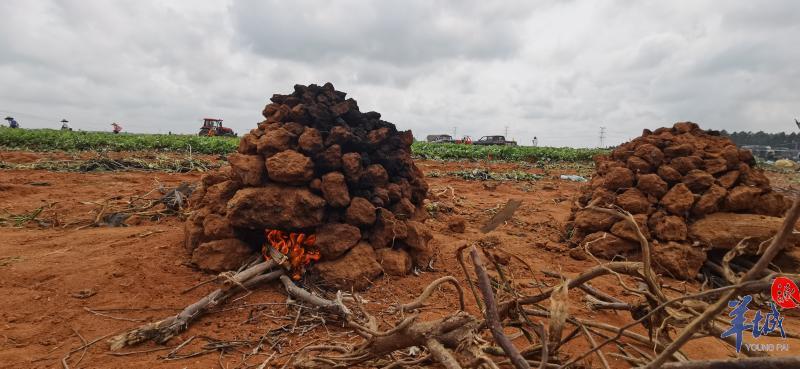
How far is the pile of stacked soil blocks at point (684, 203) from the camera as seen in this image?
4.36m

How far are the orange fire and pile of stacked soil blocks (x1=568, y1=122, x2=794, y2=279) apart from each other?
2828 mm

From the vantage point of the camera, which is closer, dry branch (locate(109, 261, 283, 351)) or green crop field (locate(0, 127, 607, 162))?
dry branch (locate(109, 261, 283, 351))

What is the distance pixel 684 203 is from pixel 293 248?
13.9 ft

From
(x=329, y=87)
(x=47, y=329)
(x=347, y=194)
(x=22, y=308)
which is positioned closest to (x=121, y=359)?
(x=47, y=329)

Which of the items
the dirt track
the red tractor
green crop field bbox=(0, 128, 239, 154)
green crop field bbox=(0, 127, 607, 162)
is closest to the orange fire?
the dirt track

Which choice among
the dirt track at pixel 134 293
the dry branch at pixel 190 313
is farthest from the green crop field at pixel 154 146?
the dry branch at pixel 190 313

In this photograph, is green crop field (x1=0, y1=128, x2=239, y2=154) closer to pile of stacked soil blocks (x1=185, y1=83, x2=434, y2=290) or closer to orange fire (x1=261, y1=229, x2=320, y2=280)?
pile of stacked soil blocks (x1=185, y1=83, x2=434, y2=290)

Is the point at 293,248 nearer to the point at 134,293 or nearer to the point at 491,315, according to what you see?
the point at 134,293

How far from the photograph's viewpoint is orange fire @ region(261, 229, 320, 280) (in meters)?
3.57

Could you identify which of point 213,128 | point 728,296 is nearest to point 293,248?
point 728,296

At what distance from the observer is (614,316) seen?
131 inches

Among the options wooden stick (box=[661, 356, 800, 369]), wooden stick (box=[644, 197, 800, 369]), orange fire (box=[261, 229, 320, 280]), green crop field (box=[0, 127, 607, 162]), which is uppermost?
green crop field (box=[0, 127, 607, 162])

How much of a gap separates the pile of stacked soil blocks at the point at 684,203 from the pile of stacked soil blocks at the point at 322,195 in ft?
6.70

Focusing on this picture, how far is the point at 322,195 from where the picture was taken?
3.85 metres
